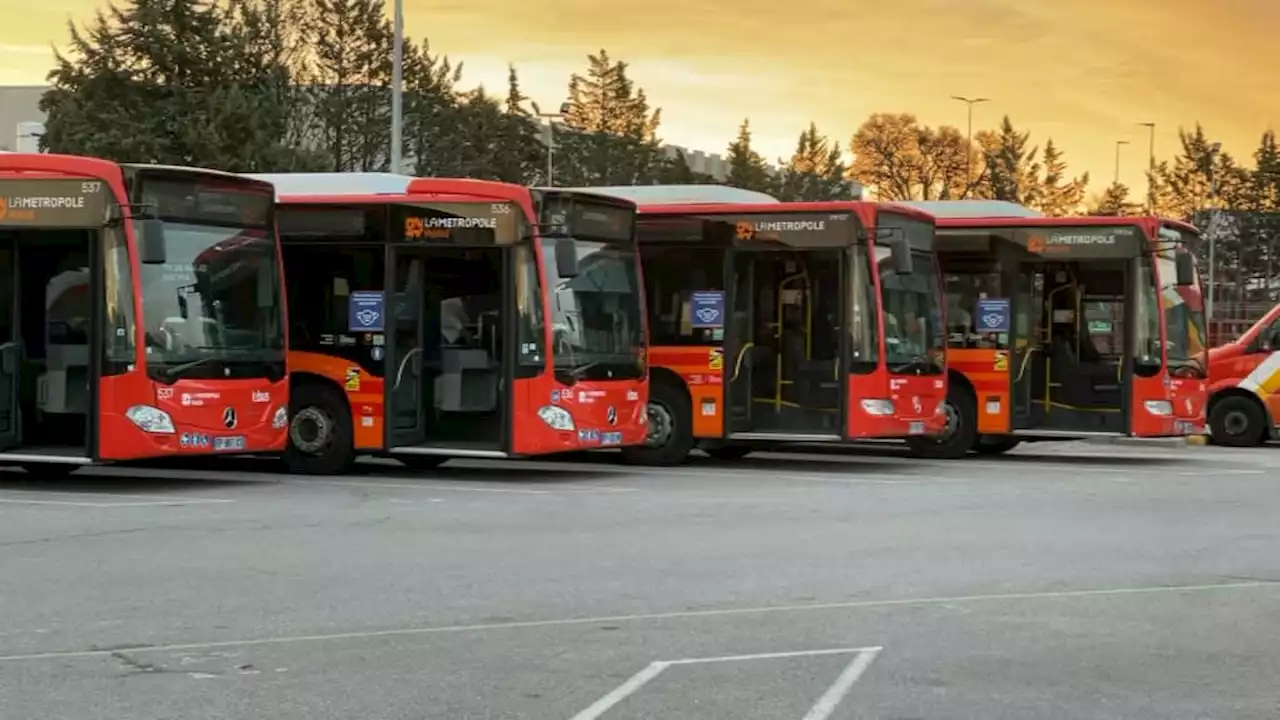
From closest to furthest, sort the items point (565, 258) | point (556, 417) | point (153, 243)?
point (153, 243)
point (565, 258)
point (556, 417)

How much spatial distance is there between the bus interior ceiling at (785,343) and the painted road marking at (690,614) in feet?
33.5

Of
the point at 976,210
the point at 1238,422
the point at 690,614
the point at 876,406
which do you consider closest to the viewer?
the point at 690,614

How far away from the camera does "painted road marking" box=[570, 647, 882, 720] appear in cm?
725

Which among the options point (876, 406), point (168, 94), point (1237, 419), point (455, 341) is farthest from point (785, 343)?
point (168, 94)

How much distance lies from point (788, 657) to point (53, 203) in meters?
10.7

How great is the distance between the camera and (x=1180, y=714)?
287 inches

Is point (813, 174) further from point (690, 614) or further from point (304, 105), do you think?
point (690, 614)

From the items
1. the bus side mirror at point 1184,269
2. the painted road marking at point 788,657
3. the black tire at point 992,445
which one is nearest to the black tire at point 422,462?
the black tire at point 992,445

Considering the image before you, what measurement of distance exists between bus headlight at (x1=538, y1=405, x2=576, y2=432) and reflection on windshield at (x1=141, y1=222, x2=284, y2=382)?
264 cm

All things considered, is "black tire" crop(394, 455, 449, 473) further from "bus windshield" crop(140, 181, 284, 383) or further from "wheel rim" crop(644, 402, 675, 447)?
"bus windshield" crop(140, 181, 284, 383)

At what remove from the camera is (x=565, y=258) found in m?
18.1

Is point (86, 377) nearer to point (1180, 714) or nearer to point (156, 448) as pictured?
point (156, 448)

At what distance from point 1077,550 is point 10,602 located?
23.2 ft

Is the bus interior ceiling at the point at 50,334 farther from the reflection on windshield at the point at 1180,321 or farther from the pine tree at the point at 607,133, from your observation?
the pine tree at the point at 607,133
